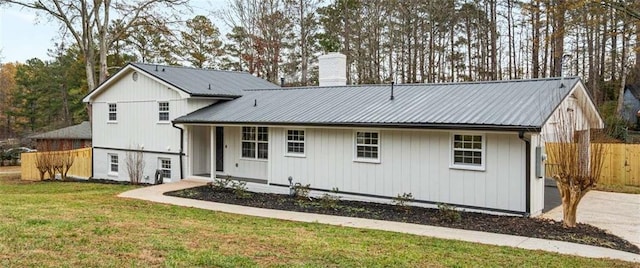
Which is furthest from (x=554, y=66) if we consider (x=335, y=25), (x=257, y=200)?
(x=257, y=200)

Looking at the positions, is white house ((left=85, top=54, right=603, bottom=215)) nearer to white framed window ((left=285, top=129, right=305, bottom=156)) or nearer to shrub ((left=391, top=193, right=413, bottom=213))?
white framed window ((left=285, top=129, right=305, bottom=156))

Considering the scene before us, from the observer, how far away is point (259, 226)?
8.87m

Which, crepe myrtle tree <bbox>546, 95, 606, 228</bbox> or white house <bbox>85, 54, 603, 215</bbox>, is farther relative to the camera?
white house <bbox>85, 54, 603, 215</bbox>

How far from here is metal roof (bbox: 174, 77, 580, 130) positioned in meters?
10.4

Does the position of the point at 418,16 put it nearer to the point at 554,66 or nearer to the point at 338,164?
the point at 554,66

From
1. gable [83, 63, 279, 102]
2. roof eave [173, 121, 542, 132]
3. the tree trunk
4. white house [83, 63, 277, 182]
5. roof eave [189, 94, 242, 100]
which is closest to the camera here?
roof eave [173, 121, 542, 132]

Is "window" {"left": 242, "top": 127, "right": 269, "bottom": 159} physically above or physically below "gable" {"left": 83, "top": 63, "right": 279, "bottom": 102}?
below

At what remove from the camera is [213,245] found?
21.5 feet

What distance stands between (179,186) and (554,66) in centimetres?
2282

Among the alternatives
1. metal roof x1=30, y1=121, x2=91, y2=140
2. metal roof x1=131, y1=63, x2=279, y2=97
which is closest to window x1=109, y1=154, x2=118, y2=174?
metal roof x1=131, y1=63, x2=279, y2=97

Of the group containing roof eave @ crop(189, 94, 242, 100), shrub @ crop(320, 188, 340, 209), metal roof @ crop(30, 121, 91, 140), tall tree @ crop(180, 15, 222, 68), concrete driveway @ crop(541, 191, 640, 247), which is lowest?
concrete driveway @ crop(541, 191, 640, 247)

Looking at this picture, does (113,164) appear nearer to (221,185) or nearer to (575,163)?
(221,185)

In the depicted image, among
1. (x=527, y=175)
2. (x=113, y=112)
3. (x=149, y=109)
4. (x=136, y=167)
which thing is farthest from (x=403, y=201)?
(x=113, y=112)

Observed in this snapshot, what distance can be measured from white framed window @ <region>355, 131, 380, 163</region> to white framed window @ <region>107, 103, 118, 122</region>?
457 inches
